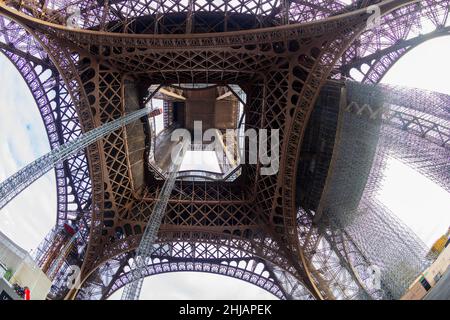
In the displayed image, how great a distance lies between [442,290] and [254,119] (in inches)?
503

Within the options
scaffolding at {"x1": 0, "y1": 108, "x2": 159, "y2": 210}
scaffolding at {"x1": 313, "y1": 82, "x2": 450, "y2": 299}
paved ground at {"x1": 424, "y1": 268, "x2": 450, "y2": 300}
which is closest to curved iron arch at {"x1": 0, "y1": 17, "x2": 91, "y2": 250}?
scaffolding at {"x1": 0, "y1": 108, "x2": 159, "y2": 210}

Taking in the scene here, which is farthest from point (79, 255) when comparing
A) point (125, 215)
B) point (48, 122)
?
point (48, 122)

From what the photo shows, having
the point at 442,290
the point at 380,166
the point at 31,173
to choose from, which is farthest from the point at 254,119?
the point at 442,290

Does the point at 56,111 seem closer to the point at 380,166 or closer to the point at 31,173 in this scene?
the point at 31,173

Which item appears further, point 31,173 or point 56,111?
point 56,111

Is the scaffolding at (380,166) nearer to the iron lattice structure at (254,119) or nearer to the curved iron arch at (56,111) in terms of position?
the iron lattice structure at (254,119)

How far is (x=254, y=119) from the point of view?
18.2 meters

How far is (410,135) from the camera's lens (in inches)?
532

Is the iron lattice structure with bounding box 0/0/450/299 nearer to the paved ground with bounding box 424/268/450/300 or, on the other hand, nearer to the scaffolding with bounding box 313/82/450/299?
the scaffolding with bounding box 313/82/450/299

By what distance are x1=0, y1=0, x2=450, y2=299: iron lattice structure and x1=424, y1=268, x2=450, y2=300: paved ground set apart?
7.34m

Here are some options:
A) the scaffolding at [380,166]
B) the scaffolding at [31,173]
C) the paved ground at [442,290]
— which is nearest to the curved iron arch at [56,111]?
the scaffolding at [31,173]

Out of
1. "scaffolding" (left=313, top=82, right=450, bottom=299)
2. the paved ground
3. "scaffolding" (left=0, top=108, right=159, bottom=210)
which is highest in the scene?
"scaffolding" (left=313, top=82, right=450, bottom=299)

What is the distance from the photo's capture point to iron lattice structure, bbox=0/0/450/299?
1320 cm

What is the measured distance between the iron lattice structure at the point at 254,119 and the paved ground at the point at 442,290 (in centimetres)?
734
